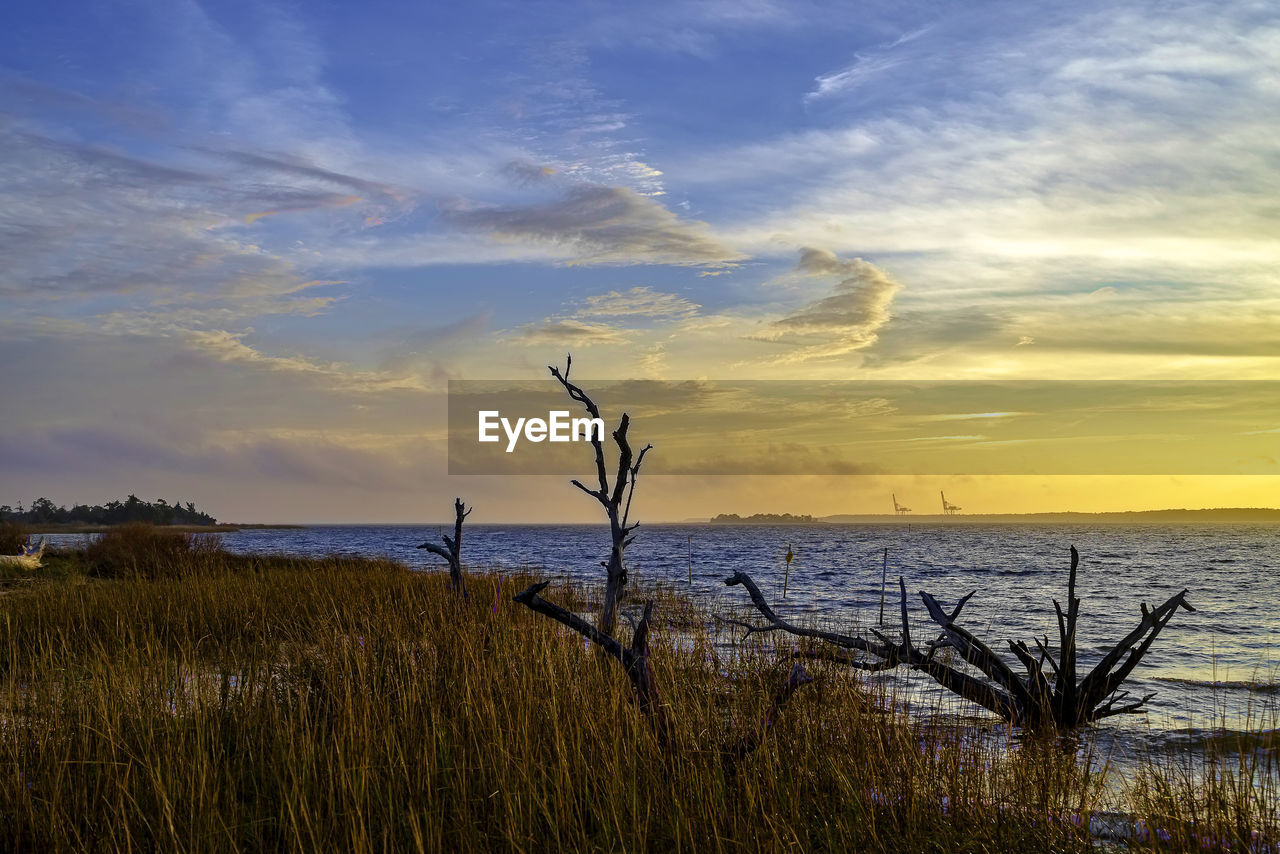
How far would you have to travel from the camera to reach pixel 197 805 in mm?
4340

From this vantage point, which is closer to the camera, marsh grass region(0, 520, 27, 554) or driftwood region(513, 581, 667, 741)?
driftwood region(513, 581, 667, 741)

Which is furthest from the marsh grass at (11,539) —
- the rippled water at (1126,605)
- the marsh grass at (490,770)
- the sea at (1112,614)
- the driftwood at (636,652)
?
the driftwood at (636,652)

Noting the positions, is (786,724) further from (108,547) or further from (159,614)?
(108,547)

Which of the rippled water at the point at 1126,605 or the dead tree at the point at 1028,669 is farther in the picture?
the rippled water at the point at 1126,605

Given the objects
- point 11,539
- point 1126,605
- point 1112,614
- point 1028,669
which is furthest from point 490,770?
point 11,539

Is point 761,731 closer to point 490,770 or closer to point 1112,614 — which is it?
point 490,770

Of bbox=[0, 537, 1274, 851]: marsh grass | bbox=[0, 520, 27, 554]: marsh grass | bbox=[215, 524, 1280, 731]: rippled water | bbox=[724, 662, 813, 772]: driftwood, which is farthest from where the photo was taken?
bbox=[0, 520, 27, 554]: marsh grass

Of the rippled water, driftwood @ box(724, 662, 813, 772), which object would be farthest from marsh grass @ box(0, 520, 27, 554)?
driftwood @ box(724, 662, 813, 772)

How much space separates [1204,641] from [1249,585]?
19324 mm

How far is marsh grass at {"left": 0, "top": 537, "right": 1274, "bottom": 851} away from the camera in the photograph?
3.96m

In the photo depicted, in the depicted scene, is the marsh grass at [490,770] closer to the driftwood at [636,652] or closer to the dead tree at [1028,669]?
the driftwood at [636,652]

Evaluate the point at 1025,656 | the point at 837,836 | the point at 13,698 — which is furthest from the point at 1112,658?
the point at 13,698

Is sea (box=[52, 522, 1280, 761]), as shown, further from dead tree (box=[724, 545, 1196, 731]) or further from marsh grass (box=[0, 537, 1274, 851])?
marsh grass (box=[0, 537, 1274, 851])

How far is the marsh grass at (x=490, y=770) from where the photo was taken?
3.96 metres
